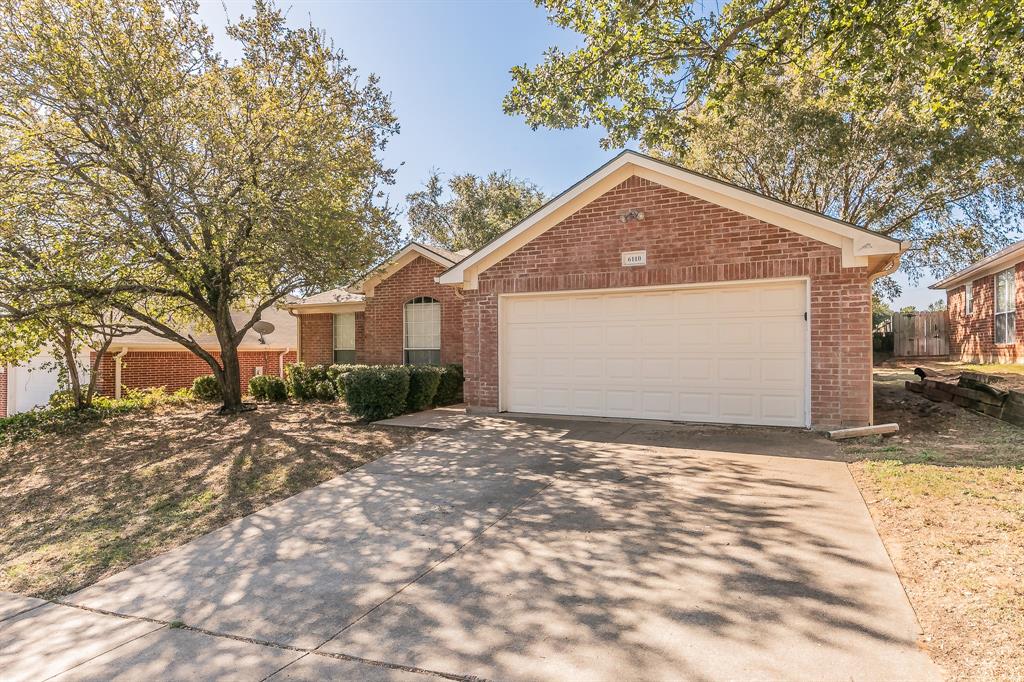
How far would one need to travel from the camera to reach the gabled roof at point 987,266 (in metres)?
15.8

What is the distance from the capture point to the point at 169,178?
30.1ft

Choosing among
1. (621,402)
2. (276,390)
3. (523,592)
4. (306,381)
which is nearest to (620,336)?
(621,402)

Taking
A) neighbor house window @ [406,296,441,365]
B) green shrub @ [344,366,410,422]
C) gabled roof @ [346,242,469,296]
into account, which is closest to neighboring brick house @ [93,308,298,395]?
gabled roof @ [346,242,469,296]

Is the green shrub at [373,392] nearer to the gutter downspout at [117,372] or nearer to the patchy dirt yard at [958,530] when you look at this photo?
the patchy dirt yard at [958,530]

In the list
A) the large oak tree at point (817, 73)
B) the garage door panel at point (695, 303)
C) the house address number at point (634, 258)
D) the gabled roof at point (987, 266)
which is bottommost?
the garage door panel at point (695, 303)

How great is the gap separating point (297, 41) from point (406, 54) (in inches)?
89.3

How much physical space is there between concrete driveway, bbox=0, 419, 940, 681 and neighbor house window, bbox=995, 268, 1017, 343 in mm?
15488

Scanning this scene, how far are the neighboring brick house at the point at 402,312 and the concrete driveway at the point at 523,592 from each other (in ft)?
29.3

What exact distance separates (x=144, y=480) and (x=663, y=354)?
313 inches

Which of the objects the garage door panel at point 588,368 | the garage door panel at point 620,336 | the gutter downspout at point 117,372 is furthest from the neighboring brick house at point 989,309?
the gutter downspout at point 117,372

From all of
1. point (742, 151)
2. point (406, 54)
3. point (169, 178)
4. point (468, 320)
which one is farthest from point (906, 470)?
point (742, 151)

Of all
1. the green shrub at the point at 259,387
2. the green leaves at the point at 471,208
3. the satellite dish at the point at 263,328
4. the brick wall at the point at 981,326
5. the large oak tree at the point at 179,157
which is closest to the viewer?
the large oak tree at the point at 179,157

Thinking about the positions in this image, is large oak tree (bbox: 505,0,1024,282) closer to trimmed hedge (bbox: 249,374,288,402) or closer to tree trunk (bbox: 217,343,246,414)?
tree trunk (bbox: 217,343,246,414)

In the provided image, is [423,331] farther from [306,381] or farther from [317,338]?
[317,338]
